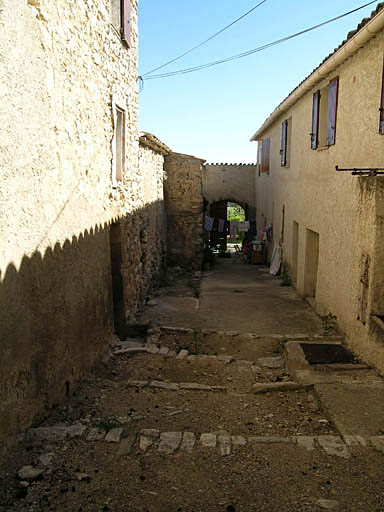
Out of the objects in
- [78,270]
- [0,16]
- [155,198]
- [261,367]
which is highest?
[0,16]

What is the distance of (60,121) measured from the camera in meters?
4.66

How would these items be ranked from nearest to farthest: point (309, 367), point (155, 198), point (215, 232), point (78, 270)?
1. point (78, 270)
2. point (309, 367)
3. point (155, 198)
4. point (215, 232)

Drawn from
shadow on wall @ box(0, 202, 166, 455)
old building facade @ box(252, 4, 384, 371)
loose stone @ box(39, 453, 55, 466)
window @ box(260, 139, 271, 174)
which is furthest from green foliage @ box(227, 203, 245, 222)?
loose stone @ box(39, 453, 55, 466)

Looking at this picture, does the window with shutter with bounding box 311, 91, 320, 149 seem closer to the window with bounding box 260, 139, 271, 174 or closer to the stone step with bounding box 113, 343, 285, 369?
the stone step with bounding box 113, 343, 285, 369

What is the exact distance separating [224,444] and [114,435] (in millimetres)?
984

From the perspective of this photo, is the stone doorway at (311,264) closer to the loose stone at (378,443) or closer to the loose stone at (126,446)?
the loose stone at (378,443)

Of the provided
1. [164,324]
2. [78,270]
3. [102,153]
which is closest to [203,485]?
[78,270]

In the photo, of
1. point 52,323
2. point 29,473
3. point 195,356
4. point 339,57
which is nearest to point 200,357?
point 195,356

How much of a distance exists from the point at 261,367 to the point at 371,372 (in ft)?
5.38

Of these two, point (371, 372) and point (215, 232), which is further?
point (215, 232)

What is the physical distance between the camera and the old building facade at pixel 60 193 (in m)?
3.53

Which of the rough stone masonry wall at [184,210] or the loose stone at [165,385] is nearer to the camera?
the loose stone at [165,385]

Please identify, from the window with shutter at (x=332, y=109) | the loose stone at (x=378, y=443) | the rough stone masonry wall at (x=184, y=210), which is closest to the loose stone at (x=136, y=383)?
the loose stone at (x=378, y=443)

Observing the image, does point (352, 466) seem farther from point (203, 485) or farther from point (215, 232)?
point (215, 232)
